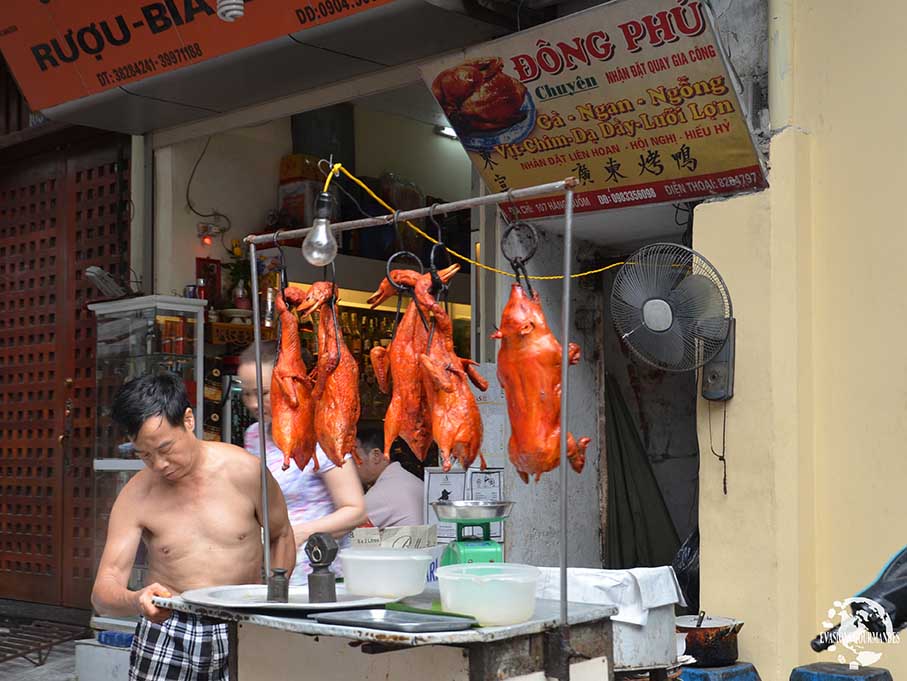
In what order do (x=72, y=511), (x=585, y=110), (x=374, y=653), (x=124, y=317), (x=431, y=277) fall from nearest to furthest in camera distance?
(x=374, y=653), (x=431, y=277), (x=585, y=110), (x=124, y=317), (x=72, y=511)

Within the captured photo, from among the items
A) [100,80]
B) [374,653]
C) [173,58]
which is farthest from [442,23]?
[374,653]

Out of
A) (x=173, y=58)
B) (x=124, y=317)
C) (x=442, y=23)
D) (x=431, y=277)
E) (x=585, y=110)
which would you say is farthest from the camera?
(x=124, y=317)

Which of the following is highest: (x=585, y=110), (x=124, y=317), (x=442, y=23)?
(x=442, y=23)

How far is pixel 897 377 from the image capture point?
18.4 feet

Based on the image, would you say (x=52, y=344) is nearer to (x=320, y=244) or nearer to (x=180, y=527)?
(x=180, y=527)

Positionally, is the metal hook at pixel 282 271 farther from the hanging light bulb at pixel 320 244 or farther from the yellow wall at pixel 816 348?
the yellow wall at pixel 816 348

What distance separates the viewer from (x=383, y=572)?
3455 mm

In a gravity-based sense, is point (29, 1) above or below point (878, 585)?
above

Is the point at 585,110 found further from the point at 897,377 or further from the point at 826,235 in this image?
the point at 897,377

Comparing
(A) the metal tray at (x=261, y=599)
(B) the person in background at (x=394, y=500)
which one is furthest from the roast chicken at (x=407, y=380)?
(B) the person in background at (x=394, y=500)

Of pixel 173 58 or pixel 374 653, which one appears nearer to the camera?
pixel 374 653

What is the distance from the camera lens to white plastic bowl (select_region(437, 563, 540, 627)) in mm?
3117

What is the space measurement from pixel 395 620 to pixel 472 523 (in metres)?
0.84

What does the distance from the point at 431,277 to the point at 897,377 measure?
283 centimetres
